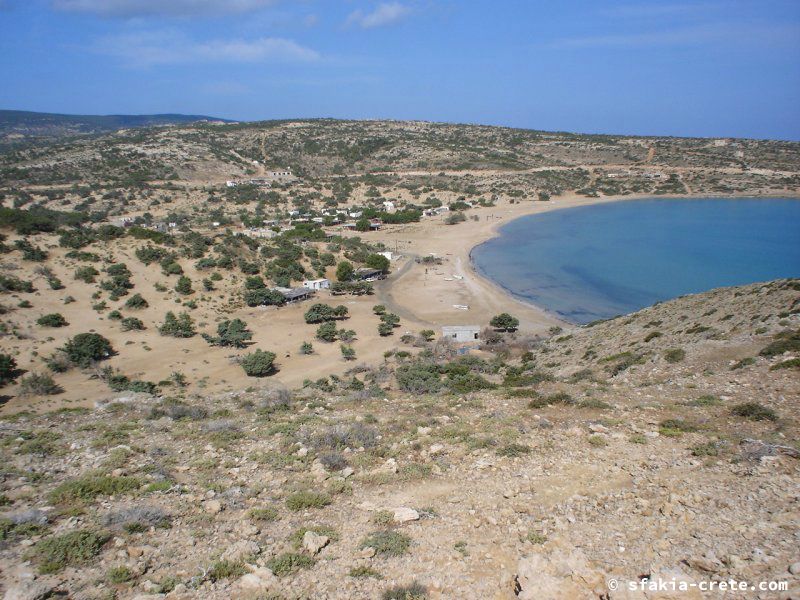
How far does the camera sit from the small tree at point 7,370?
23.8 m

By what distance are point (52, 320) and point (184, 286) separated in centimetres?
924

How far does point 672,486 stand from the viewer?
29.0 feet

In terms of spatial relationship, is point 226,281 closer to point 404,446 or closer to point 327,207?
point 404,446

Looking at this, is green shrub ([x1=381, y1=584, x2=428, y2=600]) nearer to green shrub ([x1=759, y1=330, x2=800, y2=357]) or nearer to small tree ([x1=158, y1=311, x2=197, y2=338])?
green shrub ([x1=759, y1=330, x2=800, y2=357])

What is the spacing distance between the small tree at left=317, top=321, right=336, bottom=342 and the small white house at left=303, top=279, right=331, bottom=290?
1067cm

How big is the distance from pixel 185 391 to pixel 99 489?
49.3ft

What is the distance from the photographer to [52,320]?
101ft

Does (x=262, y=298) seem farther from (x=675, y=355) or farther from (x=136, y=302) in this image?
(x=675, y=355)

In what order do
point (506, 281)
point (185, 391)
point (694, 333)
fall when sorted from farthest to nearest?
point (506, 281) → point (185, 391) → point (694, 333)

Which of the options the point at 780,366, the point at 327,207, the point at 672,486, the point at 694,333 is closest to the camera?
the point at 672,486

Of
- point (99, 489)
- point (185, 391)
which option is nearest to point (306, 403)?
point (99, 489)

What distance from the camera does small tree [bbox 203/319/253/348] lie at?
30266 millimetres

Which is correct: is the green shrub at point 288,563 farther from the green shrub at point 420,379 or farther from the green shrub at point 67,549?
the green shrub at point 420,379

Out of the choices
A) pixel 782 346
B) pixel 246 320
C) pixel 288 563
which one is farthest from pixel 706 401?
pixel 246 320
